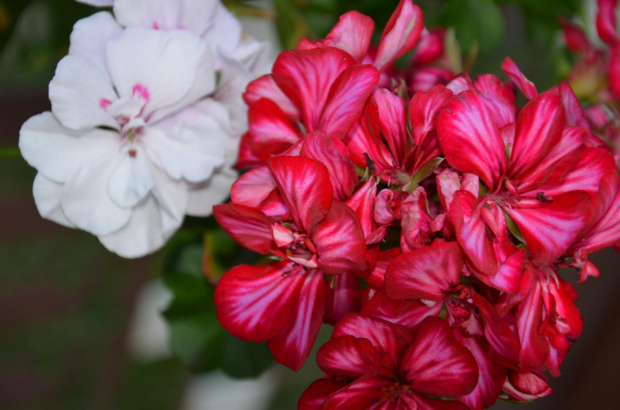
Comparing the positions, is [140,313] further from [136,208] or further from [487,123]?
[487,123]

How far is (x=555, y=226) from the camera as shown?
14.0 inches

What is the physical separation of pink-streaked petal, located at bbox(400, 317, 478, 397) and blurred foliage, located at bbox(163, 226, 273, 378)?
0.95 ft

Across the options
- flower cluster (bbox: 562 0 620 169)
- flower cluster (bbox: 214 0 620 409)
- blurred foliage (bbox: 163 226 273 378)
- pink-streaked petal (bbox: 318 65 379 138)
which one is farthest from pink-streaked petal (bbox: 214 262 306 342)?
flower cluster (bbox: 562 0 620 169)

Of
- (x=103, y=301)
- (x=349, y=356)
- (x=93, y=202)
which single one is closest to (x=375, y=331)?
(x=349, y=356)

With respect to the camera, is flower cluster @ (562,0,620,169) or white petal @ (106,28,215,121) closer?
white petal @ (106,28,215,121)

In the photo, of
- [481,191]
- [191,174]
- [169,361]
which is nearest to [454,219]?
[481,191]

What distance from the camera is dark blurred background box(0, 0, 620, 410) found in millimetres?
713

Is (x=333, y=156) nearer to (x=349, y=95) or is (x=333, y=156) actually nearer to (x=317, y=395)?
(x=349, y=95)

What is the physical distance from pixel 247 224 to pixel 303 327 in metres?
0.08

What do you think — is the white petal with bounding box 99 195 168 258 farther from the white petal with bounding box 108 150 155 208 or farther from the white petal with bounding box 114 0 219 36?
the white petal with bounding box 114 0 219 36

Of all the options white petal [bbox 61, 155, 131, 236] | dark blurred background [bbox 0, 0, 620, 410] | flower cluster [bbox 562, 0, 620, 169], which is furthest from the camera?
dark blurred background [bbox 0, 0, 620, 410]

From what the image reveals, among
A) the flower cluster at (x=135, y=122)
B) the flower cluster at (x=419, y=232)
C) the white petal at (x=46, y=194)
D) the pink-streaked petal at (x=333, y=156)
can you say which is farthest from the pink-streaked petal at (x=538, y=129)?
the white petal at (x=46, y=194)

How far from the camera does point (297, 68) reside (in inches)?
16.0

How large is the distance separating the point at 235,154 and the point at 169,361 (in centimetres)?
114
